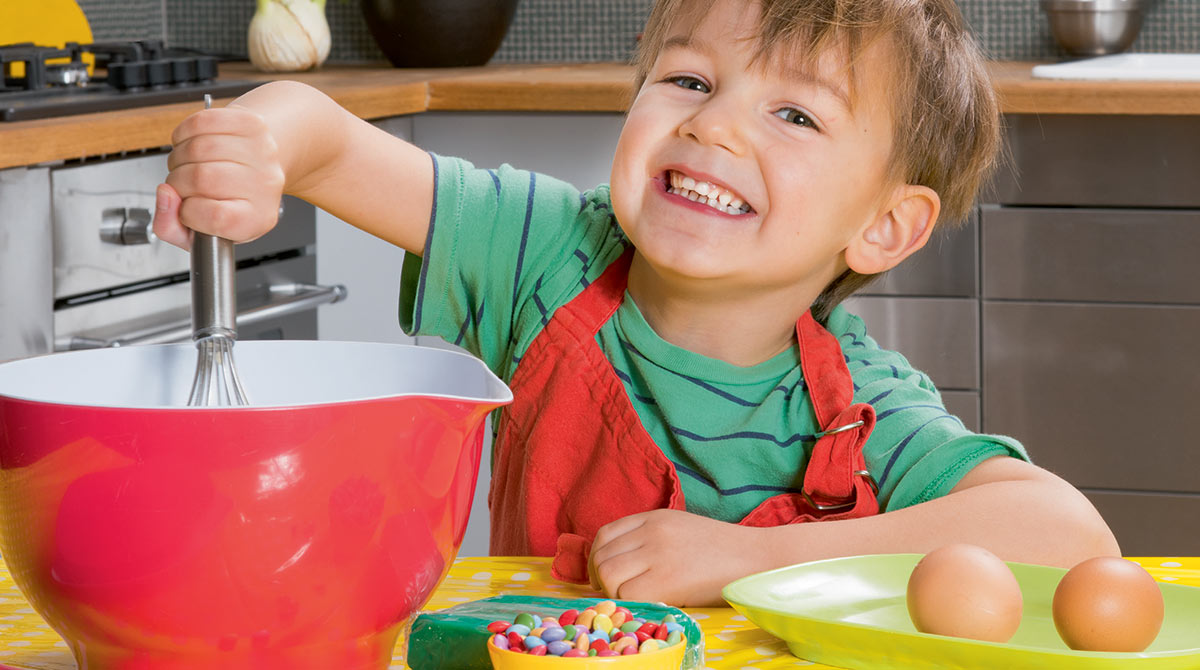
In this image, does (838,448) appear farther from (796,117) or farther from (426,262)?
(426,262)

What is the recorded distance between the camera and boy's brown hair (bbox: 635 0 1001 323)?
0.91 m

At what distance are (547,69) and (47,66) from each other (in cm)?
101

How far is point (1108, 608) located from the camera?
0.55 meters

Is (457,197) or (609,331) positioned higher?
(457,197)

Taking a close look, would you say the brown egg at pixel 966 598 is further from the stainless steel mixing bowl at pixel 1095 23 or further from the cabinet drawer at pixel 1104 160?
the stainless steel mixing bowl at pixel 1095 23

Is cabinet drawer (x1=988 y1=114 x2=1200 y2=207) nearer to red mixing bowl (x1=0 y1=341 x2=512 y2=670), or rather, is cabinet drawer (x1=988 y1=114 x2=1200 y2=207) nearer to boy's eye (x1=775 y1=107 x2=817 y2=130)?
boy's eye (x1=775 y1=107 x2=817 y2=130)

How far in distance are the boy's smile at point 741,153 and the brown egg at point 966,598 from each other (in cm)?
34

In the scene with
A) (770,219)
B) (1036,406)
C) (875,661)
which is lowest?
(1036,406)

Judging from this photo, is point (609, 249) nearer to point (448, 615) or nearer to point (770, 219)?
point (770, 219)

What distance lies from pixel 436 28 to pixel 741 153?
166cm

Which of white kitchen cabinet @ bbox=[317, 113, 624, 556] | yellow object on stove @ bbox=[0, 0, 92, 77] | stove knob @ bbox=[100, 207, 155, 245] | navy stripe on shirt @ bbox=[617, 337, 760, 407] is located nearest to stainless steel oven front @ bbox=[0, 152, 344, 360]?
stove knob @ bbox=[100, 207, 155, 245]

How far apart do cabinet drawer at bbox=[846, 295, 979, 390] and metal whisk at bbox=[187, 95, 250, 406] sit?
62.4 inches

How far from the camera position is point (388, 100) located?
2.00 meters

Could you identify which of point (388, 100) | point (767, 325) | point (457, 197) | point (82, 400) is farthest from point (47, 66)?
point (82, 400)
